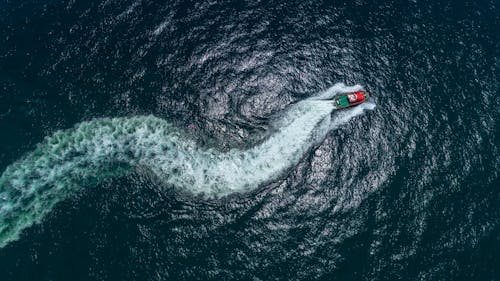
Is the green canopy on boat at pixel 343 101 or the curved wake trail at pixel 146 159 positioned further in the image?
the green canopy on boat at pixel 343 101

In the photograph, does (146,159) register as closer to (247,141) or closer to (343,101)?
(247,141)

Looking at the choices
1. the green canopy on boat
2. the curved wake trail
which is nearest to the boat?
the green canopy on boat

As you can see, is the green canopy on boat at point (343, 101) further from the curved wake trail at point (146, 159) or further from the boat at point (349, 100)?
the curved wake trail at point (146, 159)

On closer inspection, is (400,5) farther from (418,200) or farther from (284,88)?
(418,200)

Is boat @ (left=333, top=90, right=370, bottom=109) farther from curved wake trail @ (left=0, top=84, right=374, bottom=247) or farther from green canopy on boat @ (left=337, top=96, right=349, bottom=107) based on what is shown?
curved wake trail @ (left=0, top=84, right=374, bottom=247)

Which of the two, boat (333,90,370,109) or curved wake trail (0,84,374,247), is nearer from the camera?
curved wake trail (0,84,374,247)

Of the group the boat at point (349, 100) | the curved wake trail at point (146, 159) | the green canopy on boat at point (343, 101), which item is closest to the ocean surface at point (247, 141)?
the curved wake trail at point (146, 159)

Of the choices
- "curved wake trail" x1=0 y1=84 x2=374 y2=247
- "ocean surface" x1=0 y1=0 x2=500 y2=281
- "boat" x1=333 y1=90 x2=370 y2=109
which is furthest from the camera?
"boat" x1=333 y1=90 x2=370 y2=109
